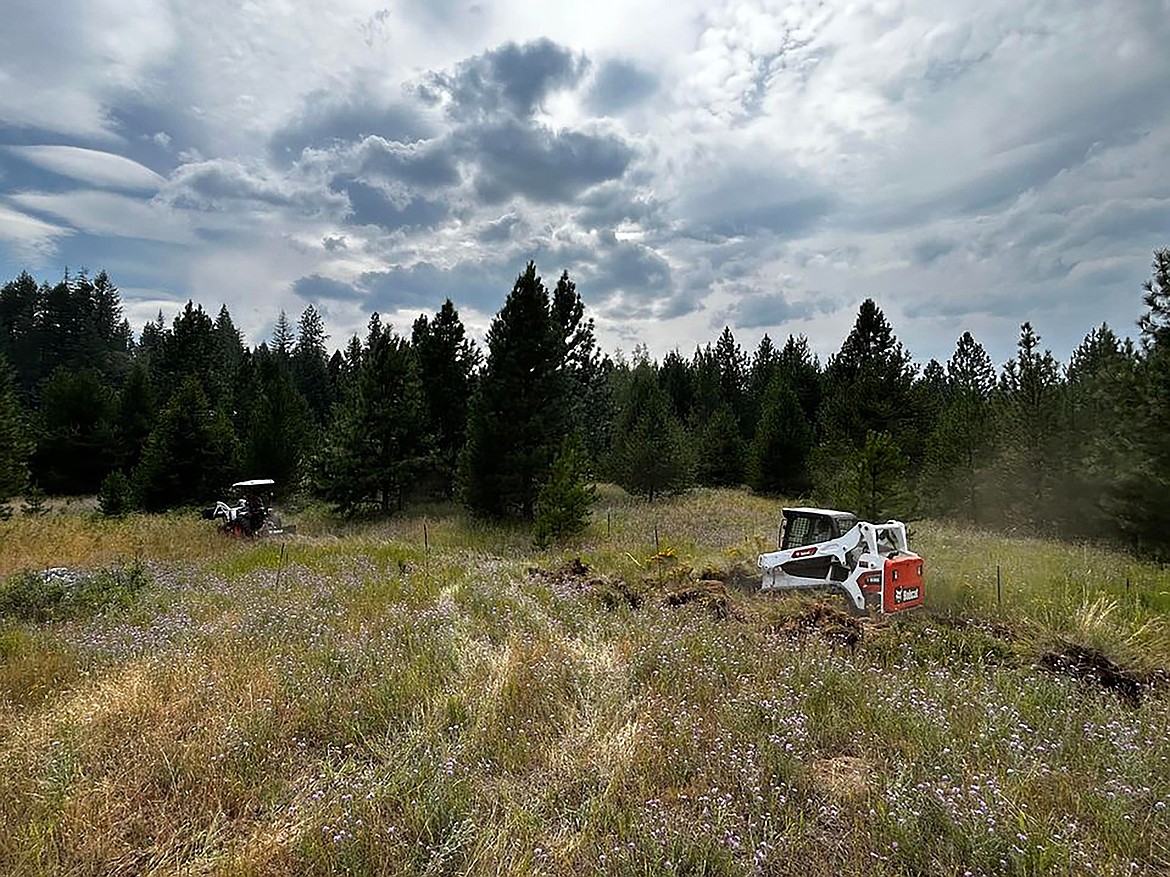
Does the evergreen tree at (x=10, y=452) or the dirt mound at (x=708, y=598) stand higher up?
the evergreen tree at (x=10, y=452)

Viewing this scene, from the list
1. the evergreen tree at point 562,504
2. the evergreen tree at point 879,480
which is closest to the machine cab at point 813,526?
the evergreen tree at point 879,480

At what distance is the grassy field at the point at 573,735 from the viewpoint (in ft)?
11.0

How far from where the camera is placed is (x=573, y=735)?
460cm

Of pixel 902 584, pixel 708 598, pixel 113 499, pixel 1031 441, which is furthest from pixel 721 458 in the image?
pixel 113 499

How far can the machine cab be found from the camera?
33.8ft

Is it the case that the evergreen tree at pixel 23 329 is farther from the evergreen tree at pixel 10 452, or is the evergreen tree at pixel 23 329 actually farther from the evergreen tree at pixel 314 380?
the evergreen tree at pixel 10 452

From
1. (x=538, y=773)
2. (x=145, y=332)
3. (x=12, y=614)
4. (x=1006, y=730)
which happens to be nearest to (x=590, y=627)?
(x=538, y=773)

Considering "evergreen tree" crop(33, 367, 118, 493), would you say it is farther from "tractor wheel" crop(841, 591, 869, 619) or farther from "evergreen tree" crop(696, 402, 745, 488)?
"tractor wheel" crop(841, 591, 869, 619)

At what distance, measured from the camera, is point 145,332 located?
86250mm

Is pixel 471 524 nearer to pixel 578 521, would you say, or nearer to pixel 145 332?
pixel 578 521

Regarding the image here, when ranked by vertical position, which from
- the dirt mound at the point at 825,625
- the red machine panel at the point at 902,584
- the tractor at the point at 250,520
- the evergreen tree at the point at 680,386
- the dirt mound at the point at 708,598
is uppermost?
the evergreen tree at the point at 680,386

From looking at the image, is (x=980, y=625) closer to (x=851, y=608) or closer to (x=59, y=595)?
(x=851, y=608)

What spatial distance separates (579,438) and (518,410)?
2.36 metres

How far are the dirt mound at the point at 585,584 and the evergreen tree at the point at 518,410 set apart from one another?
7.92m
